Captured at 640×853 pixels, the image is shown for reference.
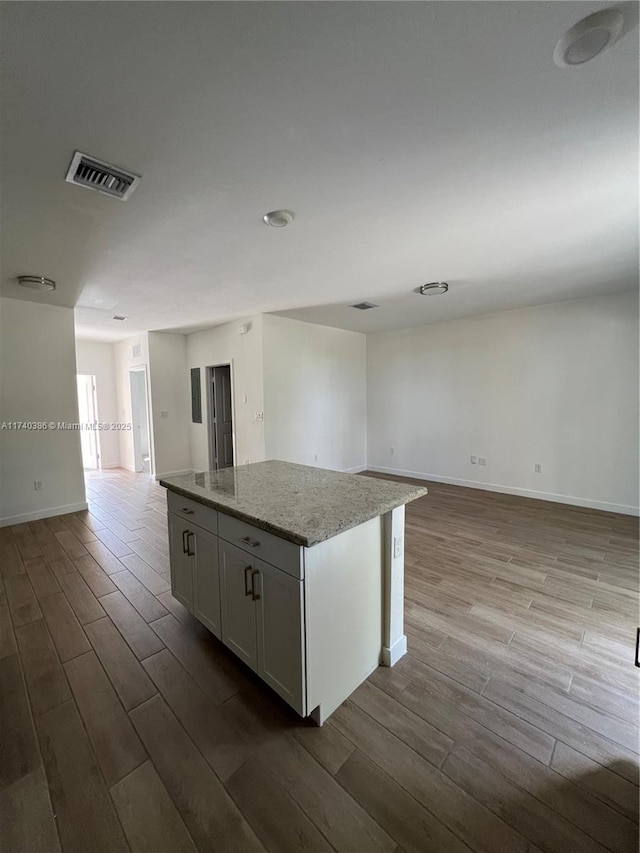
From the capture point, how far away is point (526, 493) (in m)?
4.86

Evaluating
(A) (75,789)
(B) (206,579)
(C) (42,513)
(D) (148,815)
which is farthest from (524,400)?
(C) (42,513)

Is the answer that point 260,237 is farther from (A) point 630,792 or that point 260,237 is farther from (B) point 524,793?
(A) point 630,792

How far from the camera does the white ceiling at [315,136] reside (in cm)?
105

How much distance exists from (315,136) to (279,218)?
2.32 ft

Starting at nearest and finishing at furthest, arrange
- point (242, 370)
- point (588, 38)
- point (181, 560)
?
point (588, 38), point (181, 560), point (242, 370)

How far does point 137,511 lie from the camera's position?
4395mm

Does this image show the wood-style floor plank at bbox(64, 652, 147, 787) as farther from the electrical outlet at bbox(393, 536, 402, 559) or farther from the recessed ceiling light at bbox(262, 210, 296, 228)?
the recessed ceiling light at bbox(262, 210, 296, 228)

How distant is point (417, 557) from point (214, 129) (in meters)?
3.19

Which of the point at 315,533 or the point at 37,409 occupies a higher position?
the point at 37,409

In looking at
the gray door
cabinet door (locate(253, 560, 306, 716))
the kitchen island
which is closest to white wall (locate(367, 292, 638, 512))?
the gray door

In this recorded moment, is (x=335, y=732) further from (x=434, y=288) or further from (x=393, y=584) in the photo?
(x=434, y=288)

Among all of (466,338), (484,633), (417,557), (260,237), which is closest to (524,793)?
(484,633)

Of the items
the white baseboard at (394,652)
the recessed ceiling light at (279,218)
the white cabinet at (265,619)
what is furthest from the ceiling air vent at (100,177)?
the white baseboard at (394,652)

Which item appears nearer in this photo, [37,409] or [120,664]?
[120,664]
